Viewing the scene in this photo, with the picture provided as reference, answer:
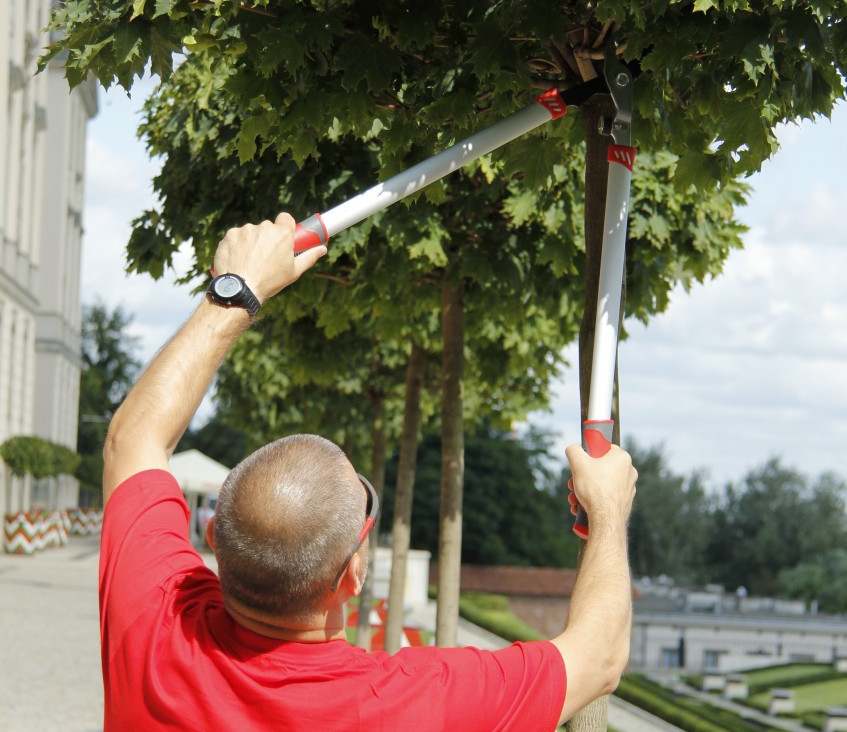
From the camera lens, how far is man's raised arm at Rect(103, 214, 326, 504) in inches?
88.7

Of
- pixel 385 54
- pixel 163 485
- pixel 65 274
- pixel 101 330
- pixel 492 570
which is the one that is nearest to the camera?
pixel 163 485

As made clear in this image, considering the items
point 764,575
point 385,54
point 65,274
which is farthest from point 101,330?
point 385,54

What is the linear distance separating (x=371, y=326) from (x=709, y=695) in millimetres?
27119

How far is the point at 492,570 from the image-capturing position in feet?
143

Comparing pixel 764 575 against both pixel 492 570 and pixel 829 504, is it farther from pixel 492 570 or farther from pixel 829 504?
pixel 492 570

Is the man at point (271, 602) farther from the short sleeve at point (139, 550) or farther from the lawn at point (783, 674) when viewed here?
the lawn at point (783, 674)

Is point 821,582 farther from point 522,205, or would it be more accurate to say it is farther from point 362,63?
point 362,63

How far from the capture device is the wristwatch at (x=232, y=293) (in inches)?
89.4

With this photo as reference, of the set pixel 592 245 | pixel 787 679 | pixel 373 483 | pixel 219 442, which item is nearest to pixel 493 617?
pixel 373 483

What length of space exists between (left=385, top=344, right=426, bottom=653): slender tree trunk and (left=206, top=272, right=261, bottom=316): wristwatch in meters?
10.4

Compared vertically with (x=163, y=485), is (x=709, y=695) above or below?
below

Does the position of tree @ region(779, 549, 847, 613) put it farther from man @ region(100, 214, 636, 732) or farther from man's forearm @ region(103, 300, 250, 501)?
man's forearm @ region(103, 300, 250, 501)

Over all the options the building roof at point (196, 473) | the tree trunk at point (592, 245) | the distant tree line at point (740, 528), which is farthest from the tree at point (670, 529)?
the tree trunk at point (592, 245)

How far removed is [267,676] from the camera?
2096 millimetres
